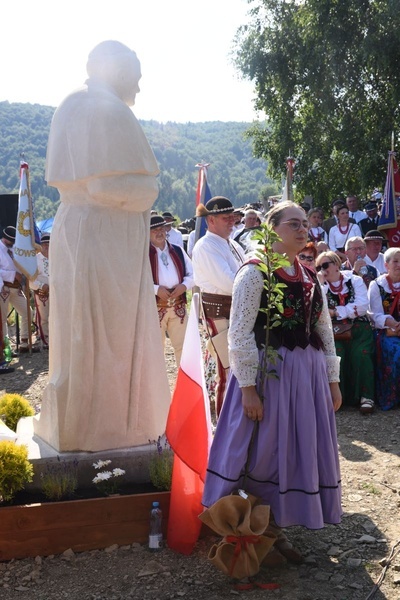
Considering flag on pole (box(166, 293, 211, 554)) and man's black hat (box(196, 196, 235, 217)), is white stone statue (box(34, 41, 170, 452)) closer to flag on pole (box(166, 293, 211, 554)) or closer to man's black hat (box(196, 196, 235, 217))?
flag on pole (box(166, 293, 211, 554))

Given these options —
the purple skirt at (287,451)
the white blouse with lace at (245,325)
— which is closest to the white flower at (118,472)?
the purple skirt at (287,451)

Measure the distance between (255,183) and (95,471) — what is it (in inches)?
3368

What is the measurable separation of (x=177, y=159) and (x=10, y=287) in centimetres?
9398

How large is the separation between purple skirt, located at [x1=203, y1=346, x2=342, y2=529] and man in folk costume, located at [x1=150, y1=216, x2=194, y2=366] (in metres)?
3.35

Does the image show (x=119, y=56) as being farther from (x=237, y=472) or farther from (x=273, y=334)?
(x=237, y=472)

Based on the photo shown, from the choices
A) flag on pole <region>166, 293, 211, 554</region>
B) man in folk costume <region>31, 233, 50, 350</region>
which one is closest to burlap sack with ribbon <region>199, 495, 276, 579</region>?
flag on pole <region>166, 293, 211, 554</region>

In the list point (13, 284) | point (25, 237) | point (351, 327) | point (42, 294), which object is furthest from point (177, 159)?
point (351, 327)

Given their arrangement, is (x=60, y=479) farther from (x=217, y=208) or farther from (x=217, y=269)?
(x=217, y=208)

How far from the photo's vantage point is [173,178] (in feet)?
305

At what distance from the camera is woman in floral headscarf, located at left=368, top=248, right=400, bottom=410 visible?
722cm

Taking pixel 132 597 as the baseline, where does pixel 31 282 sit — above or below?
above

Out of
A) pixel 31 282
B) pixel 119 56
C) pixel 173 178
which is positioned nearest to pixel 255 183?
pixel 173 178

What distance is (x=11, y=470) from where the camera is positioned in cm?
393

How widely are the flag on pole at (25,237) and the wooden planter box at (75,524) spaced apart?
7.24 meters
